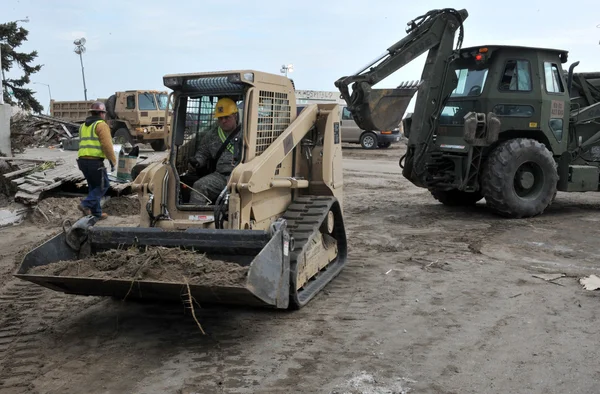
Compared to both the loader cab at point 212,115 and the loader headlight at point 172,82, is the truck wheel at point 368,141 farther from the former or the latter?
the loader headlight at point 172,82

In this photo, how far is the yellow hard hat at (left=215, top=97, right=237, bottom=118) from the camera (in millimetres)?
6539

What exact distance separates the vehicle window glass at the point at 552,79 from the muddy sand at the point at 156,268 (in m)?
7.49

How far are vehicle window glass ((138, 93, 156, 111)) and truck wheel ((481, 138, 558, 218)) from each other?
51.4ft

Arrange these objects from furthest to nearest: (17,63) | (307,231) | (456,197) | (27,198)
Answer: (17,63)
(456,197)
(27,198)
(307,231)

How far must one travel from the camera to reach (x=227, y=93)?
21.2 feet

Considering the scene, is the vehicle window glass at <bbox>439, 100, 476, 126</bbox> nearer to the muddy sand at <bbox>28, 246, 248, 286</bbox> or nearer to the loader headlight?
the loader headlight

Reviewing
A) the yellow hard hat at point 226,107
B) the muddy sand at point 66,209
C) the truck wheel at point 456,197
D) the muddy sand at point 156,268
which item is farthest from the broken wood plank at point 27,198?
the truck wheel at point 456,197

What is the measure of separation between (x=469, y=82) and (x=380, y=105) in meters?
1.96

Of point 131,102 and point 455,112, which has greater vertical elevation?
point 131,102

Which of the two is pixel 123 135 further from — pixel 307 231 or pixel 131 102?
pixel 307 231

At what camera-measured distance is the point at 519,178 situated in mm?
10594

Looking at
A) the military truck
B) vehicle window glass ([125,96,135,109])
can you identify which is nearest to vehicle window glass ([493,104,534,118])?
the military truck

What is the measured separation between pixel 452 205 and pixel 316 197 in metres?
5.74

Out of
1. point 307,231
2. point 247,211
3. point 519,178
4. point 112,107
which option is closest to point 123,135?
point 112,107
